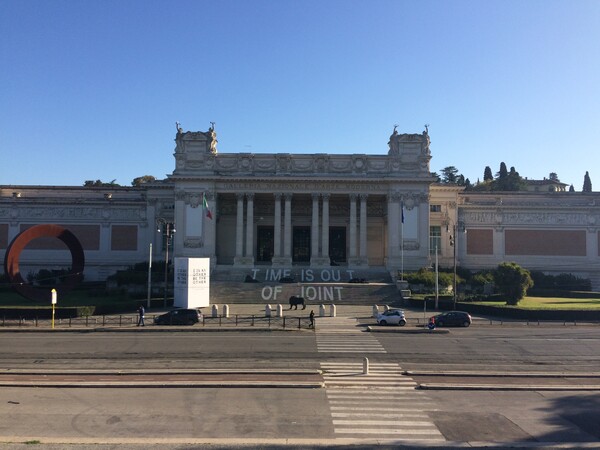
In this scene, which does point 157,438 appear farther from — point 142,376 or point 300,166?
point 300,166

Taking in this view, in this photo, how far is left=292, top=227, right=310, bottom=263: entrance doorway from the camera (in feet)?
271

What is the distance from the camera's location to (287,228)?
75.5 metres

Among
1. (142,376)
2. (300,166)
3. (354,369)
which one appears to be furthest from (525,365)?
(300,166)

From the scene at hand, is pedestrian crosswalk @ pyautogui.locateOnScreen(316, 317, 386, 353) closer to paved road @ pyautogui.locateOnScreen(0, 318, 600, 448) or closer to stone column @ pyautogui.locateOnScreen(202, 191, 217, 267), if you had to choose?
paved road @ pyautogui.locateOnScreen(0, 318, 600, 448)

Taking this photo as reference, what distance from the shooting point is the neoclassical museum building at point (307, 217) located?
73.8 meters

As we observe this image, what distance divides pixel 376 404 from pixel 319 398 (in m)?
2.07

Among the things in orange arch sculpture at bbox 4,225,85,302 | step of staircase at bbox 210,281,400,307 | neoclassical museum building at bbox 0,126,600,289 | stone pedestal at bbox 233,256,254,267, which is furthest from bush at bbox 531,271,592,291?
orange arch sculpture at bbox 4,225,85,302

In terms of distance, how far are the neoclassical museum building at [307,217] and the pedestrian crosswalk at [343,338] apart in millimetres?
30209

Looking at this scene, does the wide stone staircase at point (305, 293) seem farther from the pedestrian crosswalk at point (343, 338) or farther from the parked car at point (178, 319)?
the parked car at point (178, 319)

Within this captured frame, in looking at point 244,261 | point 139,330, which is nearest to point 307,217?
point 244,261

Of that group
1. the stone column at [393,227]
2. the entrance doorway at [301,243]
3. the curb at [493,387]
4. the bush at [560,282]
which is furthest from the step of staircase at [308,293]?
the curb at [493,387]

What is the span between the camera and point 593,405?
17953mm

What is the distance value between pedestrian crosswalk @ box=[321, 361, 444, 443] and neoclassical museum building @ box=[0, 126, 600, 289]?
47.9 metres

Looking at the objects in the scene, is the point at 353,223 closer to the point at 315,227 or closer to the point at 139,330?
the point at 315,227
